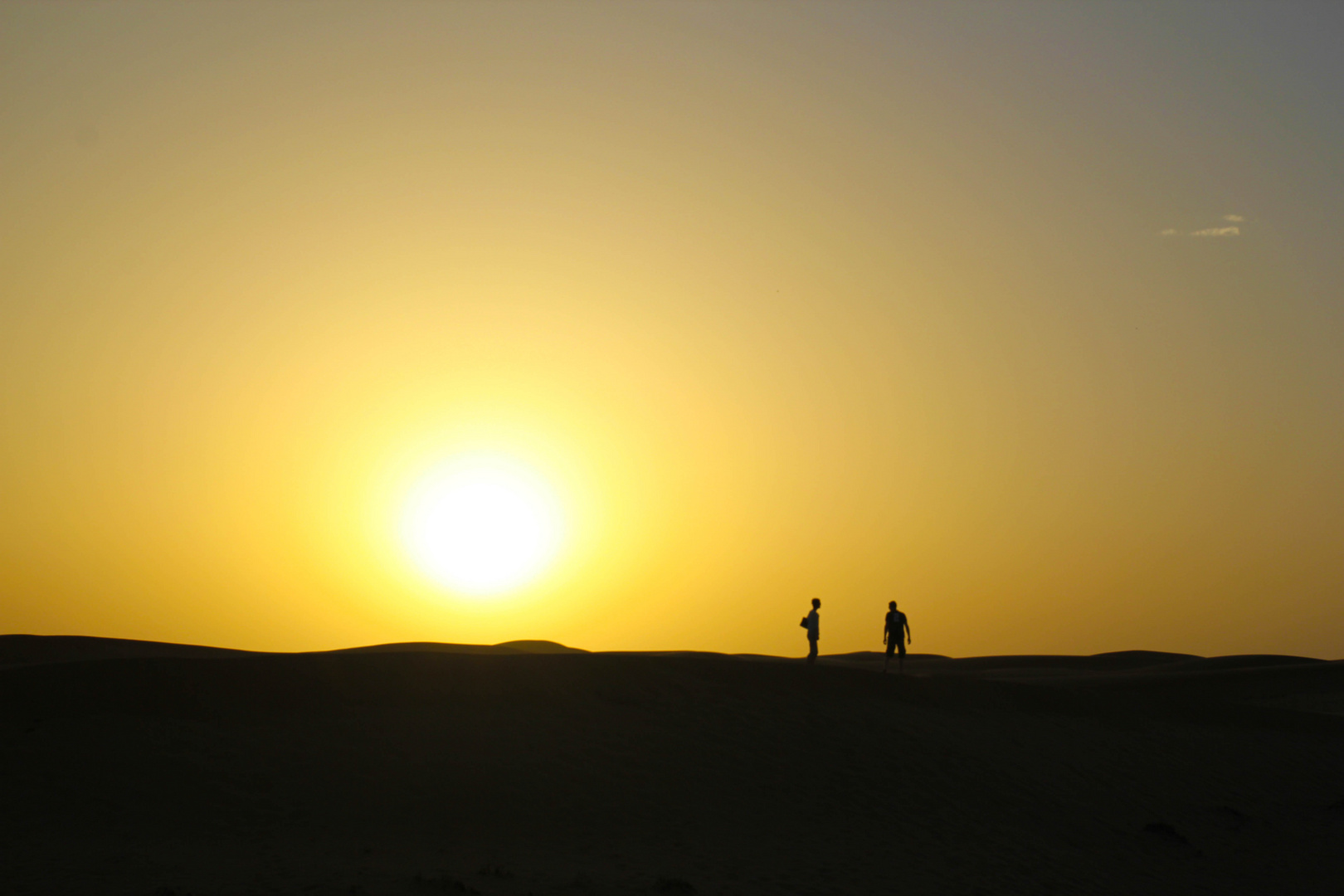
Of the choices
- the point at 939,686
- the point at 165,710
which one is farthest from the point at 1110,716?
the point at 165,710

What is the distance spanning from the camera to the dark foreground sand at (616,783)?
474 inches

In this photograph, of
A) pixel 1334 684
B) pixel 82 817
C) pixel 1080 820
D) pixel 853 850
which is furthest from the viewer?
pixel 1334 684

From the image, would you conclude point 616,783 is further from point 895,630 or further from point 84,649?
point 84,649

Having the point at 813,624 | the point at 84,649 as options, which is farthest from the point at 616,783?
the point at 84,649

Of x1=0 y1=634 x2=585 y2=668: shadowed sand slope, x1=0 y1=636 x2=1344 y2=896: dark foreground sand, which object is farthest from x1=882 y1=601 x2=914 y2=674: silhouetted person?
x1=0 y1=634 x2=585 y2=668: shadowed sand slope

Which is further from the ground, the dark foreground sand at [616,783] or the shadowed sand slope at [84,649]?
the shadowed sand slope at [84,649]

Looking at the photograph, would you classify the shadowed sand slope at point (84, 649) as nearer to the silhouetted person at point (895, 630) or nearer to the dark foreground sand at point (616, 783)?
the dark foreground sand at point (616, 783)

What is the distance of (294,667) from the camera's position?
17.8m

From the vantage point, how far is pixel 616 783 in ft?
49.2

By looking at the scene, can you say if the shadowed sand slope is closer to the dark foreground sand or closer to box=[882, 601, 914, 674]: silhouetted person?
the dark foreground sand


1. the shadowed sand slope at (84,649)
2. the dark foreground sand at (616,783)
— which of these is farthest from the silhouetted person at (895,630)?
the shadowed sand slope at (84,649)

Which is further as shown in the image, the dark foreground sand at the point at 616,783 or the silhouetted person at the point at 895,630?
the silhouetted person at the point at 895,630

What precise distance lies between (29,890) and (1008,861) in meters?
11.7

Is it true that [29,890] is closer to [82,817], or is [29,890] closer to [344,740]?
[82,817]
